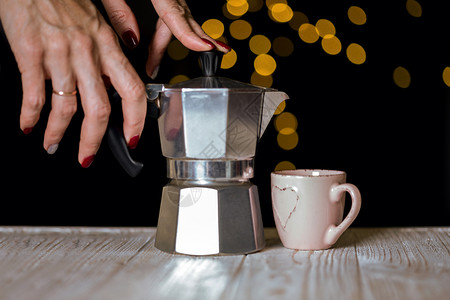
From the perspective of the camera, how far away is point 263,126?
835mm

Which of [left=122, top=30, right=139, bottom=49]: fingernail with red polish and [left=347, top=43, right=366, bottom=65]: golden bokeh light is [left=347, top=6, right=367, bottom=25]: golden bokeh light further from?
[left=122, top=30, right=139, bottom=49]: fingernail with red polish

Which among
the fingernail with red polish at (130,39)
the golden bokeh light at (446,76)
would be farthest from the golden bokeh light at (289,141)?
the fingernail with red polish at (130,39)

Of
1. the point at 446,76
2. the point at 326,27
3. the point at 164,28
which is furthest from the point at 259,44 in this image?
the point at 164,28

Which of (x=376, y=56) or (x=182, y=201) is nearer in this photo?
(x=182, y=201)

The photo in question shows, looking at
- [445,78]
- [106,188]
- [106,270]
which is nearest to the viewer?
[106,270]

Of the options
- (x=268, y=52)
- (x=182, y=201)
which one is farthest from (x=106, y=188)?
(x=182, y=201)

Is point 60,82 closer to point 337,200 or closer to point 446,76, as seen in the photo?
point 337,200

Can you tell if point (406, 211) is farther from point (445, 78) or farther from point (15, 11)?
point (15, 11)

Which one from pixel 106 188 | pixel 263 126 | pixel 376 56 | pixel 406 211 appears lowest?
pixel 406 211

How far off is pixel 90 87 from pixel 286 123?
3.64ft

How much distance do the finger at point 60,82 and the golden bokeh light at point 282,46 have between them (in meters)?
1.11

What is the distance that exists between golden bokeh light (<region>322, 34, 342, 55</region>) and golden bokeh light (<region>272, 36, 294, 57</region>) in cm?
10

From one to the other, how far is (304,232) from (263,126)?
0.55 ft

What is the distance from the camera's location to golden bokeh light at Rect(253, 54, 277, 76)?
176 cm
